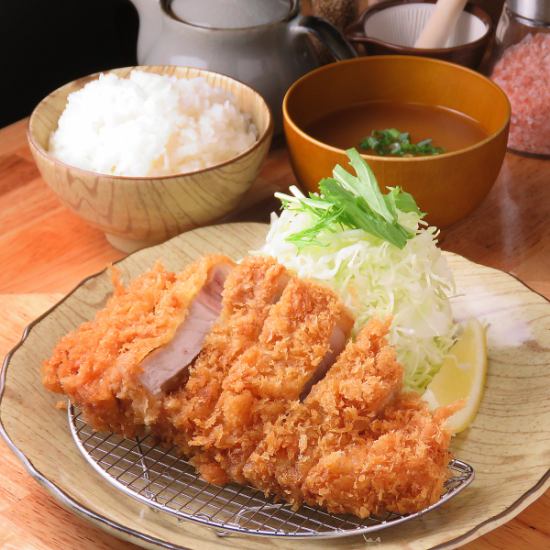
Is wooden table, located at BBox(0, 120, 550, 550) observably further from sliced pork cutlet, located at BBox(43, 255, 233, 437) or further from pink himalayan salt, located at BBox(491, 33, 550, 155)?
sliced pork cutlet, located at BBox(43, 255, 233, 437)

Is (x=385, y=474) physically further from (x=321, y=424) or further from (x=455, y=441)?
(x=455, y=441)

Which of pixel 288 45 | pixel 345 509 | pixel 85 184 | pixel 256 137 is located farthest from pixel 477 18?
pixel 345 509

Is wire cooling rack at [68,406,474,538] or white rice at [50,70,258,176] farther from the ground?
white rice at [50,70,258,176]

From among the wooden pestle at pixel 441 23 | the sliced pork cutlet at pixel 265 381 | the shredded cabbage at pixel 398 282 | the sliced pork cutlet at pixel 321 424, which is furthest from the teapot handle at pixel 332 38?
the sliced pork cutlet at pixel 321 424

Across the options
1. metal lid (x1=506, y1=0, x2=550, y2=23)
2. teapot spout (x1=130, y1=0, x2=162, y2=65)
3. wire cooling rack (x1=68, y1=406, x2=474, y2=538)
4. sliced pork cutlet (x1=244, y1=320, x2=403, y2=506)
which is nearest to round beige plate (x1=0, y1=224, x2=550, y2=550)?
wire cooling rack (x1=68, y1=406, x2=474, y2=538)

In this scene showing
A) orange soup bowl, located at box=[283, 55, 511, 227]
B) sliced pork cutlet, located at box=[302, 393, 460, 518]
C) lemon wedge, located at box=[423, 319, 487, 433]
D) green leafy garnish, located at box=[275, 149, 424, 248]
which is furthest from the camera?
orange soup bowl, located at box=[283, 55, 511, 227]

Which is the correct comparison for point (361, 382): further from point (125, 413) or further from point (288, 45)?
point (288, 45)

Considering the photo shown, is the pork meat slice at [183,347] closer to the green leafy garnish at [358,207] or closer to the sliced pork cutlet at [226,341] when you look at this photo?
the sliced pork cutlet at [226,341]
